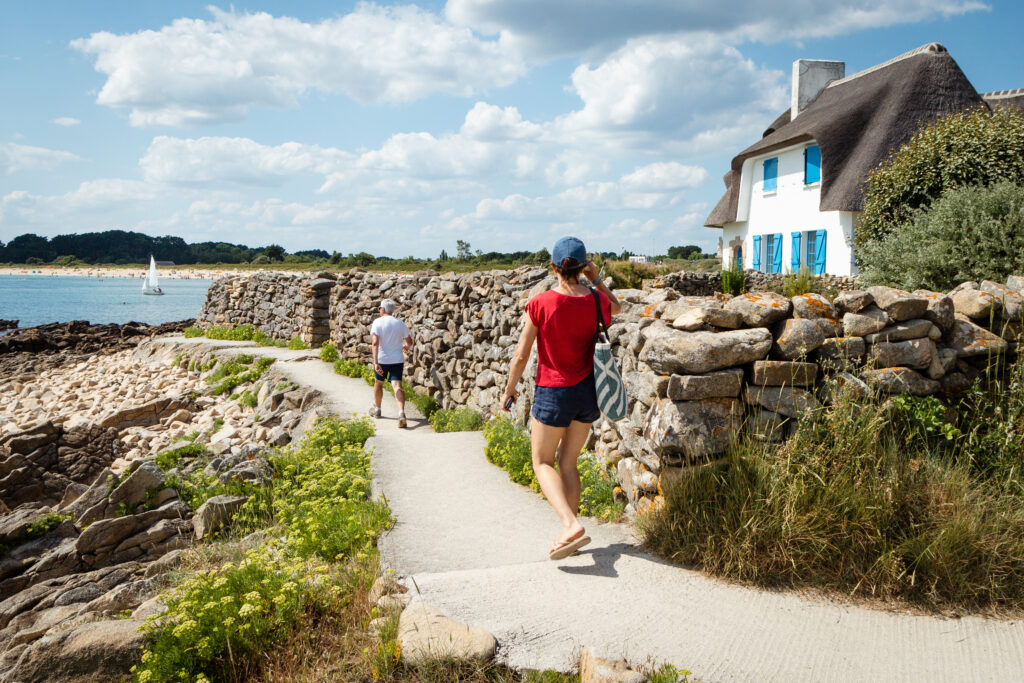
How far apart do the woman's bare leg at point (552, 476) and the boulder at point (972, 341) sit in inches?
116

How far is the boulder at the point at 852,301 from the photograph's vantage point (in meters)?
4.70

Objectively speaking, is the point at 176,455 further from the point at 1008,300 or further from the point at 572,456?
the point at 1008,300

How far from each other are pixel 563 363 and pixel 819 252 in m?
19.3

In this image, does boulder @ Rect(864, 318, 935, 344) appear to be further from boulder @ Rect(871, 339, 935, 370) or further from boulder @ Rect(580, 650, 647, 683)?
boulder @ Rect(580, 650, 647, 683)

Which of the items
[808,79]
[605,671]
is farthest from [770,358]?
[808,79]

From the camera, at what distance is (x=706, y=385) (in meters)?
4.38

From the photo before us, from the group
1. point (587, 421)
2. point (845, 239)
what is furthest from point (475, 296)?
point (845, 239)

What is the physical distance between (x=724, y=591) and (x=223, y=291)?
2311 centimetres

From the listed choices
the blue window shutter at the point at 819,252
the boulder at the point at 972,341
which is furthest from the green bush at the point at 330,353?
the blue window shutter at the point at 819,252

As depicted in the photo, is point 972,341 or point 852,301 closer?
point 852,301

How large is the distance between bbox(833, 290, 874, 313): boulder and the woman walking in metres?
1.73

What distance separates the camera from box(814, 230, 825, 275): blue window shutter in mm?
20844

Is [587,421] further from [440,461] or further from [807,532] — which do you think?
[440,461]

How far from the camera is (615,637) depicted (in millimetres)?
3385
